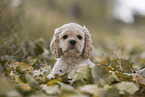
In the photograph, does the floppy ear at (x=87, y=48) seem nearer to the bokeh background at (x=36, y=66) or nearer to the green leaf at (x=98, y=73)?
the bokeh background at (x=36, y=66)

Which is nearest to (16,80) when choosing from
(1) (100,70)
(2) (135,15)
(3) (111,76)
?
(1) (100,70)

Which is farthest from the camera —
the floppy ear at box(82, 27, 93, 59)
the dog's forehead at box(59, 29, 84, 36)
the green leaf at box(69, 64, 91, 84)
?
the floppy ear at box(82, 27, 93, 59)

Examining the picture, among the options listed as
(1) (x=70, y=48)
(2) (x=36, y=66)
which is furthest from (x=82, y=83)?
(2) (x=36, y=66)

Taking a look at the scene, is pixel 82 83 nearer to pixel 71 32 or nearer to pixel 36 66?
pixel 71 32

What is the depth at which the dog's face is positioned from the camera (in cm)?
295

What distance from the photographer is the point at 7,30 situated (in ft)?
14.6

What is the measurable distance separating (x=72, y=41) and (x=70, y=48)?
12 cm

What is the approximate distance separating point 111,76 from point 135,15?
42546mm

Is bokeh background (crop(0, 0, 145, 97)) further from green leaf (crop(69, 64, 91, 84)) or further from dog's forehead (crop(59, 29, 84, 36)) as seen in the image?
dog's forehead (crop(59, 29, 84, 36))

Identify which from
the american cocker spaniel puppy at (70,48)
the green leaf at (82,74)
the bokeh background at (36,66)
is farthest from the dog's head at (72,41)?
the green leaf at (82,74)

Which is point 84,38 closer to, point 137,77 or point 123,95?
point 137,77

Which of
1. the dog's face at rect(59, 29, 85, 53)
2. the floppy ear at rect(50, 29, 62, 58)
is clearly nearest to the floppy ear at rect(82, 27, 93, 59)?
the dog's face at rect(59, 29, 85, 53)

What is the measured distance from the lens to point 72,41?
2928 mm

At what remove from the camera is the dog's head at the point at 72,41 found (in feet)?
9.73
